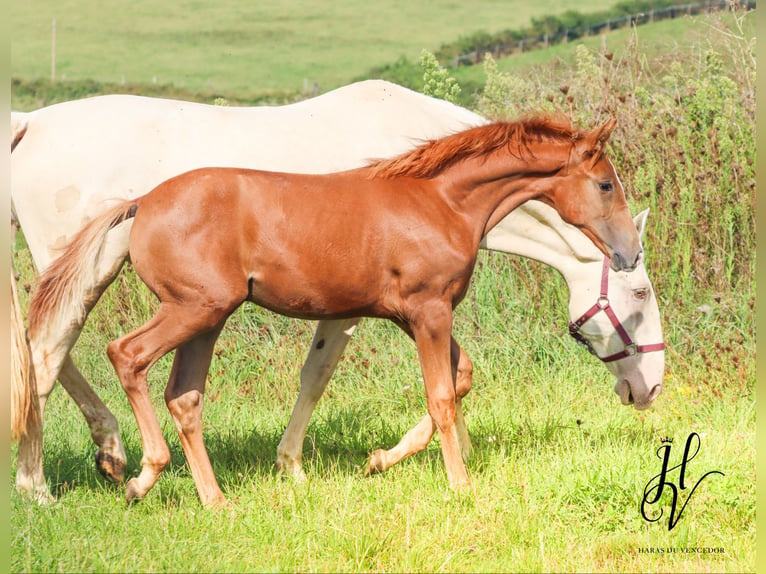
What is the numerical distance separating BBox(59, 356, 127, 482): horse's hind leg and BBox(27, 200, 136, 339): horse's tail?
356mm

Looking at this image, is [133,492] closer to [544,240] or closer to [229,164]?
[229,164]

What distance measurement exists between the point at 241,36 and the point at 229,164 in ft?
93.3

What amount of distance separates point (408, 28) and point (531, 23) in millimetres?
Result: 5268

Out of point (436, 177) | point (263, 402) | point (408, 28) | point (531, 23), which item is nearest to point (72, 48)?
point (408, 28)

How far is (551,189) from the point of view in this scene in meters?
4.46

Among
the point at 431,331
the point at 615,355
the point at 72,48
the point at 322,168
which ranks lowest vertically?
the point at 72,48

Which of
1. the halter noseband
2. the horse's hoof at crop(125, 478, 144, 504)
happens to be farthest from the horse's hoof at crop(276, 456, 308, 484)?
the halter noseband

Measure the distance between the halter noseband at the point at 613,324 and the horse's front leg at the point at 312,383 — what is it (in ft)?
4.15

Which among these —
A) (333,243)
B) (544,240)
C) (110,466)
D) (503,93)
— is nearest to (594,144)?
(544,240)

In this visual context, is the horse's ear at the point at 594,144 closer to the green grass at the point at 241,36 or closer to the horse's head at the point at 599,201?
the horse's head at the point at 599,201

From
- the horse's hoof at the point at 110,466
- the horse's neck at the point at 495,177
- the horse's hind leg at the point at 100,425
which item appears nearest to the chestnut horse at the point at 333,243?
the horse's neck at the point at 495,177

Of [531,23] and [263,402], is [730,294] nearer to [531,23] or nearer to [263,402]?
[263,402]

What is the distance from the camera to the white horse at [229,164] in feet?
16.6

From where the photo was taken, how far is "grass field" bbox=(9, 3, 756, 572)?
3.75 m
